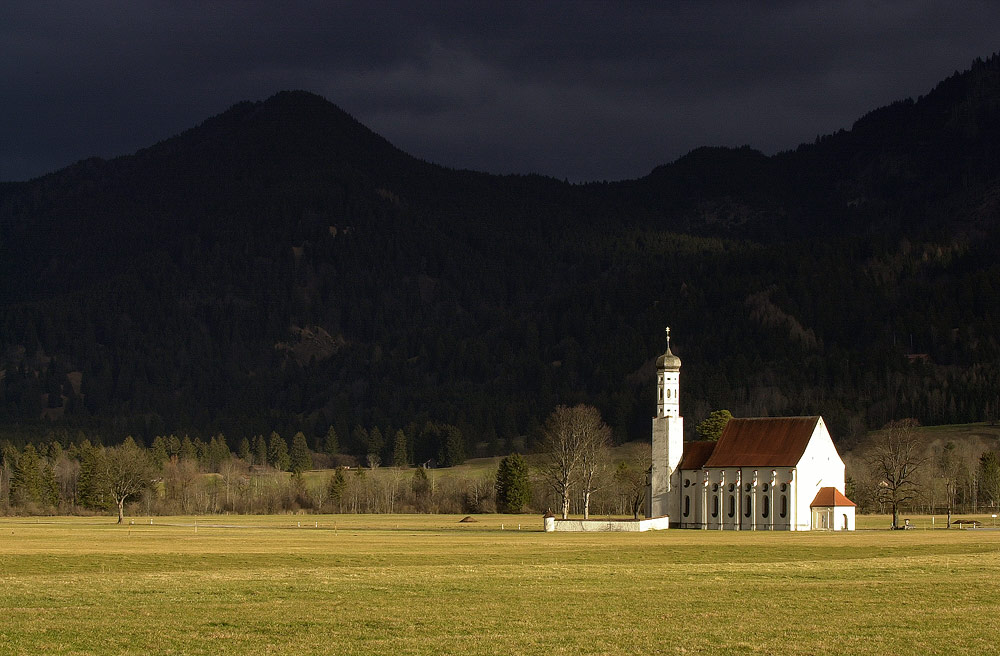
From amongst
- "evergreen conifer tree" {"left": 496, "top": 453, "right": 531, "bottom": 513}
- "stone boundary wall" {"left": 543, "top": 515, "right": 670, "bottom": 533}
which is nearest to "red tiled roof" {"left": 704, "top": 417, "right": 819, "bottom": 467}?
"stone boundary wall" {"left": 543, "top": 515, "right": 670, "bottom": 533}

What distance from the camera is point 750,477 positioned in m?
114

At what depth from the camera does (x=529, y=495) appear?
158 meters

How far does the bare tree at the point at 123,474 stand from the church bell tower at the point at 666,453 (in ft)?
174

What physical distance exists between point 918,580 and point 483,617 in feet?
59.4

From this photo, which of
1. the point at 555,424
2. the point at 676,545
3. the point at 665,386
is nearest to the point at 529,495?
the point at 555,424

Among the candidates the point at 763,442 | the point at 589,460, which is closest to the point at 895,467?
the point at 763,442

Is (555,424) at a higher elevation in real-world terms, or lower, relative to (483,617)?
higher

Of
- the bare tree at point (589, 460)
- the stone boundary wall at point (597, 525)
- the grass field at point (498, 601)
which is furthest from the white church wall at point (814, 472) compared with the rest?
the grass field at point (498, 601)

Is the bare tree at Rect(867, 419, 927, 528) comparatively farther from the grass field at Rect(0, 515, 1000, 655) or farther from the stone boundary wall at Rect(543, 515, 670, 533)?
the grass field at Rect(0, 515, 1000, 655)

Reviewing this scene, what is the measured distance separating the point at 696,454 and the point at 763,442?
6674mm

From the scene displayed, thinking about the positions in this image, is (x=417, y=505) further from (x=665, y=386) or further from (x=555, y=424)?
(x=665, y=386)

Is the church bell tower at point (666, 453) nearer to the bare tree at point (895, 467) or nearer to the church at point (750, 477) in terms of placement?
the church at point (750, 477)

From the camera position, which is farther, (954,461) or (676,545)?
(954,461)

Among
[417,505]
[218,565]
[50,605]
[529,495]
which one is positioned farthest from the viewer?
[417,505]
